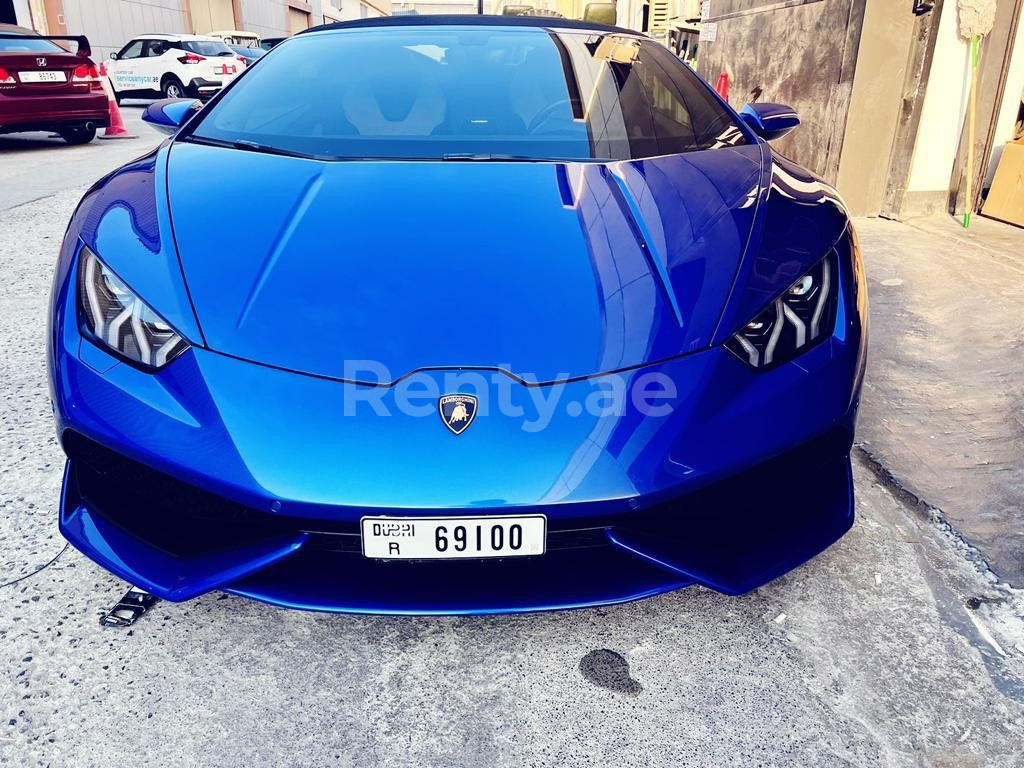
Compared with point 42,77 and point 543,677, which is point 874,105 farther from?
point 42,77

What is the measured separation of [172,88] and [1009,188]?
49.3 ft

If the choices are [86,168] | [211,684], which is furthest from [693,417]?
[86,168]

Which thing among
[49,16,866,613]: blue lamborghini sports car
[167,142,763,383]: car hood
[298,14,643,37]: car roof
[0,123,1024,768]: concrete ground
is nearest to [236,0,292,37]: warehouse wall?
[298,14,643,37]: car roof

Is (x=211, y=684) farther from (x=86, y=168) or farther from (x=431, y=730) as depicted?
(x=86, y=168)

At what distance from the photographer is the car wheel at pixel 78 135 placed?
359 inches

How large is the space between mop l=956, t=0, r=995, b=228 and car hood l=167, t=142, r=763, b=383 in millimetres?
4144

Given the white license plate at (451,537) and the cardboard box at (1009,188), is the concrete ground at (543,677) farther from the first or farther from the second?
the cardboard box at (1009,188)

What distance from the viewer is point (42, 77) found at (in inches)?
325

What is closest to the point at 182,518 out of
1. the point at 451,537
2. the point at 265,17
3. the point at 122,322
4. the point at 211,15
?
the point at 122,322

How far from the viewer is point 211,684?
1.51m

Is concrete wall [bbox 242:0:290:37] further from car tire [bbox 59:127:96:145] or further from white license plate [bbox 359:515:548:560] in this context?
white license plate [bbox 359:515:548:560]

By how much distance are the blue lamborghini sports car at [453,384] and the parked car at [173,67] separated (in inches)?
602

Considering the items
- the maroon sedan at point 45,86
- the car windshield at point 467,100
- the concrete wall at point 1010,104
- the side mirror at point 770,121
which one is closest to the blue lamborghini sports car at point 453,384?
the car windshield at point 467,100

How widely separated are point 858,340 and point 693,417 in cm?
48
